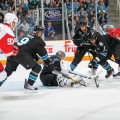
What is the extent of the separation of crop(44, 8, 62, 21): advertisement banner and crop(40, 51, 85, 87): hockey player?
5020 millimetres

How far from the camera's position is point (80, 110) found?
510 cm

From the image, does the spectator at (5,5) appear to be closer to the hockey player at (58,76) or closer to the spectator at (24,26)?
the spectator at (24,26)

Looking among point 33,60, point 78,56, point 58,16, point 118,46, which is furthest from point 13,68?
point 58,16

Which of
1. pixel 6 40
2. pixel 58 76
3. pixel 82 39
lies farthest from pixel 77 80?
pixel 6 40

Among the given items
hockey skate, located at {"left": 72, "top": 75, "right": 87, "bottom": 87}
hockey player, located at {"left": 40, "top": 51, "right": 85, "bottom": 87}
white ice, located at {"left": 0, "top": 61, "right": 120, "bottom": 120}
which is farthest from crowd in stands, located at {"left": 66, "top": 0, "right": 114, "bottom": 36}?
hockey skate, located at {"left": 72, "top": 75, "right": 87, "bottom": 87}

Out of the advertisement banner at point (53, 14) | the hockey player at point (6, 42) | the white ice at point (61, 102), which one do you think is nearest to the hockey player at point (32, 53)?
the white ice at point (61, 102)

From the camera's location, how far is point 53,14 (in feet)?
40.4

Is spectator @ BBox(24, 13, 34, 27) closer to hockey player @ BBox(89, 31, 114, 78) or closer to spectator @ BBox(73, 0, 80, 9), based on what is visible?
spectator @ BBox(73, 0, 80, 9)

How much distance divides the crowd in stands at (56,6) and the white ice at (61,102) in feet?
14.6

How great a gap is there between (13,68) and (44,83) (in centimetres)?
81

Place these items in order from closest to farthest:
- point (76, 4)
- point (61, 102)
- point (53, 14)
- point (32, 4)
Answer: point (61, 102), point (53, 14), point (32, 4), point (76, 4)

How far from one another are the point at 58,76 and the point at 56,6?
5.94m

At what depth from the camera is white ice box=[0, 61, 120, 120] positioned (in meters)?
4.78

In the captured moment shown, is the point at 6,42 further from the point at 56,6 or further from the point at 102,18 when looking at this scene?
the point at 102,18
